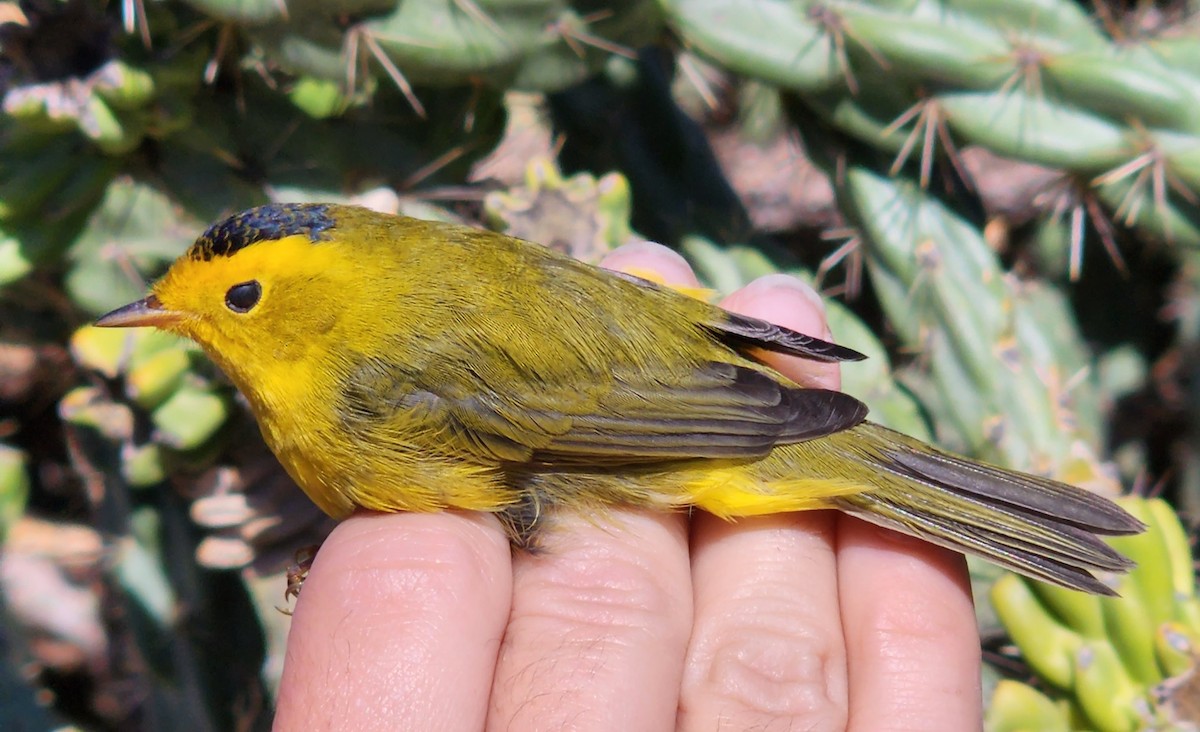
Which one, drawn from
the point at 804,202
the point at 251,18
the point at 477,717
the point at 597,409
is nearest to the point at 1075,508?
the point at 597,409

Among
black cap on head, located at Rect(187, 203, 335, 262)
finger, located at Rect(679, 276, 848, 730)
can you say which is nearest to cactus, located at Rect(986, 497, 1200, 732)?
finger, located at Rect(679, 276, 848, 730)

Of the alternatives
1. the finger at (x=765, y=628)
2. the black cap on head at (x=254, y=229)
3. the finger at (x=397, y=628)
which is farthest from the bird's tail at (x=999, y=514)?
the black cap on head at (x=254, y=229)

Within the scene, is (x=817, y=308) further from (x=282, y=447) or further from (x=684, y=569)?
(x=282, y=447)

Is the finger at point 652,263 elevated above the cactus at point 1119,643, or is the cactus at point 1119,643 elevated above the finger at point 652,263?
the finger at point 652,263

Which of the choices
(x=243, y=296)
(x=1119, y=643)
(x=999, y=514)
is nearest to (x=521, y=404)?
(x=243, y=296)

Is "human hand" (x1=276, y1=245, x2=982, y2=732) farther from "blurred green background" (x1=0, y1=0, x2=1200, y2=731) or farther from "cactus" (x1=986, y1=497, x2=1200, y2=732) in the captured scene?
"blurred green background" (x1=0, y1=0, x2=1200, y2=731)

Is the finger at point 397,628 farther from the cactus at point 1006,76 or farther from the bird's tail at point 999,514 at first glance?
the cactus at point 1006,76
